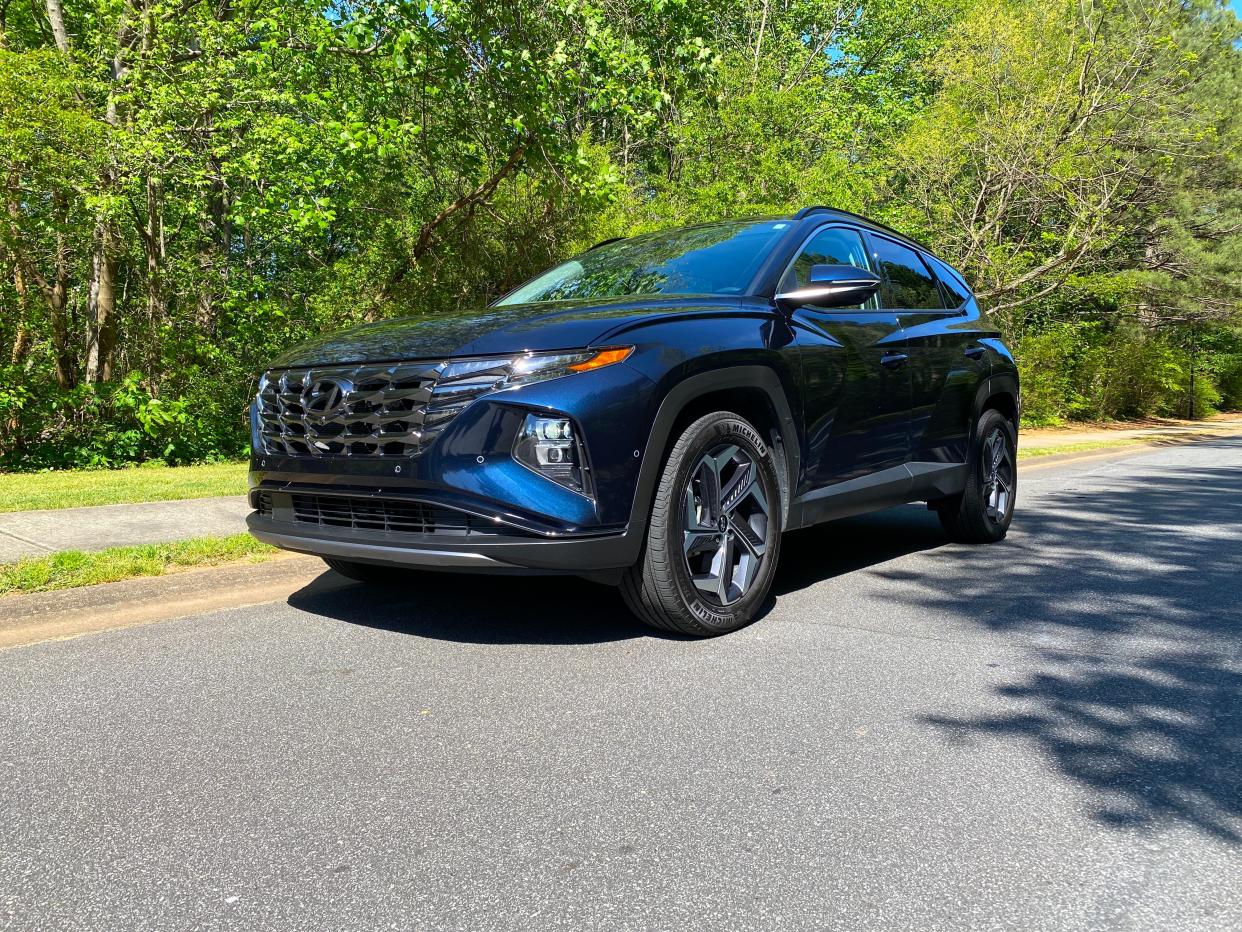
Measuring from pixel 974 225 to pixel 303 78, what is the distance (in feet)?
43.5

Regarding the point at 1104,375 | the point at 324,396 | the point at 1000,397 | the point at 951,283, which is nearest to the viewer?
the point at 324,396

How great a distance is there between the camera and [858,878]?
7.38 feet

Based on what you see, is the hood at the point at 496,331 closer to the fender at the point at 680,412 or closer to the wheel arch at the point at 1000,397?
the fender at the point at 680,412

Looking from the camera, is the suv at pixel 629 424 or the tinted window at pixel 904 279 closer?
the suv at pixel 629 424

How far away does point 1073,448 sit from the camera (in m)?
16.6

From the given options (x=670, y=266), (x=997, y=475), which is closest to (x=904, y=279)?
(x=997, y=475)

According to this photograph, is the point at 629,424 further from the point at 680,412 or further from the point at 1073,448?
the point at 1073,448

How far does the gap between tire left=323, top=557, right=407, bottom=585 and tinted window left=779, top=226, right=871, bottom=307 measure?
2.48m

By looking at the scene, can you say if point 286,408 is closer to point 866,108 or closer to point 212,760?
point 212,760

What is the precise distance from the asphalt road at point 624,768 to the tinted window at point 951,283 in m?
2.38

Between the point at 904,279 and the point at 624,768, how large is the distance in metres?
4.02

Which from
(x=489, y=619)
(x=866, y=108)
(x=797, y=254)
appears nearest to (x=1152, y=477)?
(x=797, y=254)

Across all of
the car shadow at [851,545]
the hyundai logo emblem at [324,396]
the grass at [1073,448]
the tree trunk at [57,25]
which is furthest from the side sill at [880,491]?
the tree trunk at [57,25]

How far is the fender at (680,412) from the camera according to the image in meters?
3.79
